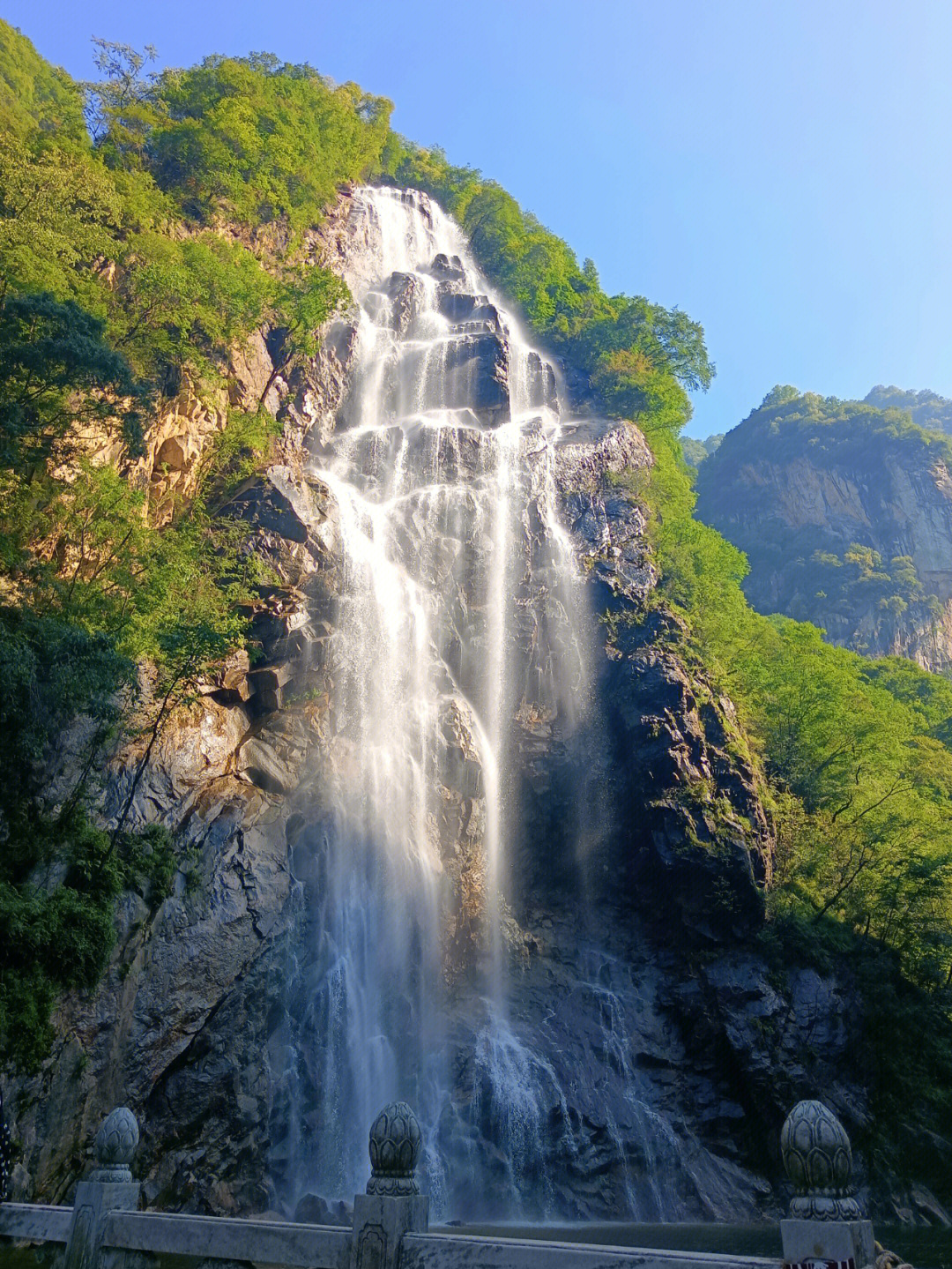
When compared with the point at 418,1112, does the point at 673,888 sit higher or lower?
higher

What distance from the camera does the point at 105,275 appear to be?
2573 cm

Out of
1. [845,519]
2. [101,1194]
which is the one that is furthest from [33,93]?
[845,519]

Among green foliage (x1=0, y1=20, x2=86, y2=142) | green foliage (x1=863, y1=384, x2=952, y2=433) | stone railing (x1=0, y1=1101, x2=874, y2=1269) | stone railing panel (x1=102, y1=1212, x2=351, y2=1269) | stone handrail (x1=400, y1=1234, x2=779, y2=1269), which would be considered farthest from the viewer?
green foliage (x1=863, y1=384, x2=952, y2=433)

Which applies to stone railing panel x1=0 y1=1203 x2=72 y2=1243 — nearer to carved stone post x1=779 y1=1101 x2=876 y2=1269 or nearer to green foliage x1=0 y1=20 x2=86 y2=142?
carved stone post x1=779 y1=1101 x2=876 y2=1269

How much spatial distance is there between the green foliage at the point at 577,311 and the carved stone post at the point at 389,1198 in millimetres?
37060

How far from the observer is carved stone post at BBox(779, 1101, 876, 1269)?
492 cm

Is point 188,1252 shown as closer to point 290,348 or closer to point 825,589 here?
point 290,348

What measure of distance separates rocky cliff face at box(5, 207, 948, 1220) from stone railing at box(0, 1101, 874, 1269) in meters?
6.84

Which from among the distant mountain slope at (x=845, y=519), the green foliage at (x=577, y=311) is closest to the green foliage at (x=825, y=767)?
the green foliage at (x=577, y=311)

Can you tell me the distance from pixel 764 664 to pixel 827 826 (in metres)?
6.65

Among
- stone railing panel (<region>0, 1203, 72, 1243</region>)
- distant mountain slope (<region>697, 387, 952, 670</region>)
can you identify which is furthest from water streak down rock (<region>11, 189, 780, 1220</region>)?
distant mountain slope (<region>697, 387, 952, 670</region>)

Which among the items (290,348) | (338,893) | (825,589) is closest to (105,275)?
(290,348)

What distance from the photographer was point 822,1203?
200 inches

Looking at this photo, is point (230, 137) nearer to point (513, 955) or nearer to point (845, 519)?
point (513, 955)
